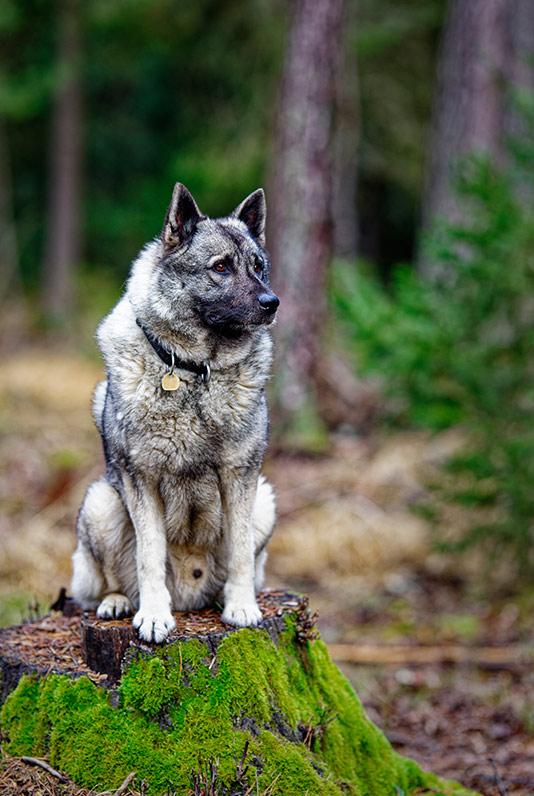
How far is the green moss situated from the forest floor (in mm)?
134

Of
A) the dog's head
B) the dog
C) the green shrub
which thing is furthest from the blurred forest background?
the dog's head

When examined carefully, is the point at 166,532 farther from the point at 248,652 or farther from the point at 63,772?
the point at 63,772

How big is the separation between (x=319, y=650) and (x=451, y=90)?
10875 mm

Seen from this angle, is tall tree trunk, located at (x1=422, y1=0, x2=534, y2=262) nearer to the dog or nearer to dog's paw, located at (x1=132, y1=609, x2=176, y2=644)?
the dog

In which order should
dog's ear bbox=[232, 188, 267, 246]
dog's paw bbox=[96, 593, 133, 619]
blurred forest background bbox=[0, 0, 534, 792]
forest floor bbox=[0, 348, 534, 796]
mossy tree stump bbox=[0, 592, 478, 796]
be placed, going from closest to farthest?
1. mossy tree stump bbox=[0, 592, 478, 796]
2. dog's paw bbox=[96, 593, 133, 619]
3. dog's ear bbox=[232, 188, 267, 246]
4. forest floor bbox=[0, 348, 534, 796]
5. blurred forest background bbox=[0, 0, 534, 792]

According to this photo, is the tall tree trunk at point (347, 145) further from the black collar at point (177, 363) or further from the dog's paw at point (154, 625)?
the dog's paw at point (154, 625)

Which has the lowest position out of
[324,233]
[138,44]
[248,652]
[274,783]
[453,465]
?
[274,783]

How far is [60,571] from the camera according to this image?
7.46m

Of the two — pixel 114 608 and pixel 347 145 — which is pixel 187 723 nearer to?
pixel 114 608

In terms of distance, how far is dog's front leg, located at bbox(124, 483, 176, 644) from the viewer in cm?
348

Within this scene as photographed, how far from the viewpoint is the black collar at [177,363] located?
357 cm

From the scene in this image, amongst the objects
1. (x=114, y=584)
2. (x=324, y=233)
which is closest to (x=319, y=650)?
(x=114, y=584)

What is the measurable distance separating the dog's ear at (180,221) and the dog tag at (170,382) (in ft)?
2.06

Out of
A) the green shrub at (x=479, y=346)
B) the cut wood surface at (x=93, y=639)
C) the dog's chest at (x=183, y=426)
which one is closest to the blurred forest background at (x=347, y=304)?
the green shrub at (x=479, y=346)
